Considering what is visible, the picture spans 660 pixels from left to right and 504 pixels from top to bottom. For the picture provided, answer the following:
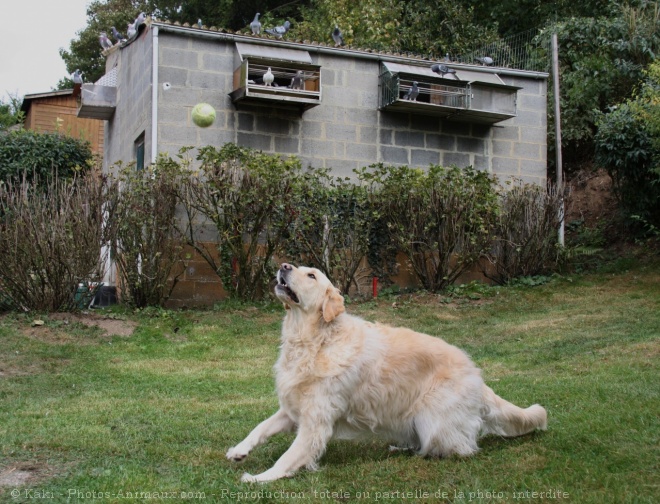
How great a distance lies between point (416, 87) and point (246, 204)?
161 inches

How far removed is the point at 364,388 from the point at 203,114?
842 centimetres

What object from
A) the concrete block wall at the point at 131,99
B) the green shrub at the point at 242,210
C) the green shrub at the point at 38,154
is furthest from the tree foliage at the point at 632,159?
the green shrub at the point at 38,154

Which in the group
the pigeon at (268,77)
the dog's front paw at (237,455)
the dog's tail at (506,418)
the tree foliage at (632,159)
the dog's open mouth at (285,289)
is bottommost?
the dog's front paw at (237,455)

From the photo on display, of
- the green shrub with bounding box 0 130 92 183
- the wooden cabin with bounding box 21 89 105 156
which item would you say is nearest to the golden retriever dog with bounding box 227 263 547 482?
the green shrub with bounding box 0 130 92 183

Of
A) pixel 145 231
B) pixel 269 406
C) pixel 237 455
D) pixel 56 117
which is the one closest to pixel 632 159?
pixel 145 231

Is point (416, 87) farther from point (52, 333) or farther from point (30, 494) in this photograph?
point (30, 494)

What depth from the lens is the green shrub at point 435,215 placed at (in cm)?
1250

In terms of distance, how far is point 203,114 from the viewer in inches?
467

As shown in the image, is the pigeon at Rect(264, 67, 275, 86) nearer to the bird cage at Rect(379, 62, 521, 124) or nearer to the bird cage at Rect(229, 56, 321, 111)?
the bird cage at Rect(229, 56, 321, 111)

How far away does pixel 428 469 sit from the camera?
4.19m

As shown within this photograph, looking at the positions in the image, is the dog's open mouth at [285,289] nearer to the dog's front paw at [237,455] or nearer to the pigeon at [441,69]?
the dog's front paw at [237,455]

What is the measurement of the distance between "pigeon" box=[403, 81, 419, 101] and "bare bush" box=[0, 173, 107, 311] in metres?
6.02

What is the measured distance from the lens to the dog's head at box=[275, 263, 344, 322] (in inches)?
177

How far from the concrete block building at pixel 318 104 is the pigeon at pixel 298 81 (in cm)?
3
